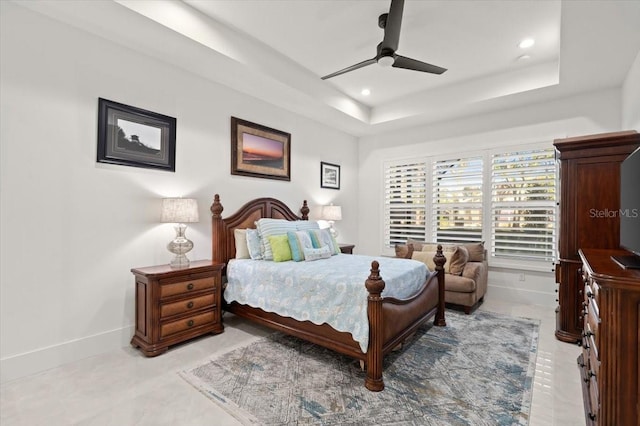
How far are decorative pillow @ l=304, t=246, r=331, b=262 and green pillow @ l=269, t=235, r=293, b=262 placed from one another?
7.3 inches

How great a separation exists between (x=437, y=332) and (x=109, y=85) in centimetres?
407

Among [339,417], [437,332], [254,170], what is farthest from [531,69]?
[339,417]

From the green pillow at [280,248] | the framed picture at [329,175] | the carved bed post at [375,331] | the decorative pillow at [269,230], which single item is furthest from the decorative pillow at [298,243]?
the framed picture at [329,175]

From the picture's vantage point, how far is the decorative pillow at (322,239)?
3.75 m

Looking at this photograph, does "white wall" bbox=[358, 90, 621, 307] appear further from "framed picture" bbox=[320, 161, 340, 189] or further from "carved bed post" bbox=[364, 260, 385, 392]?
"carved bed post" bbox=[364, 260, 385, 392]

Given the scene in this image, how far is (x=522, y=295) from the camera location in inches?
173

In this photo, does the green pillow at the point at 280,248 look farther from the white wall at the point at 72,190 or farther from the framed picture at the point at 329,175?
the framed picture at the point at 329,175

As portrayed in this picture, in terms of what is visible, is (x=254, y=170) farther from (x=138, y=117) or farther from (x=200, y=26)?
(x=200, y=26)

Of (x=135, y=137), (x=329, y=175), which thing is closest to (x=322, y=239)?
(x=329, y=175)

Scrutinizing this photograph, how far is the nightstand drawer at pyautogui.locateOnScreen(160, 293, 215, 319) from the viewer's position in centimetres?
281

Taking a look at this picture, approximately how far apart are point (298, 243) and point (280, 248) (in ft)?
0.71

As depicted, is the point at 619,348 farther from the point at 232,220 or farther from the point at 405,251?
the point at 232,220

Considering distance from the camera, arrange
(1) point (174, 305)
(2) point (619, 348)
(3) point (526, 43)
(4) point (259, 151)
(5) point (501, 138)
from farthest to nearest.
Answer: (5) point (501, 138) → (4) point (259, 151) → (3) point (526, 43) → (1) point (174, 305) → (2) point (619, 348)

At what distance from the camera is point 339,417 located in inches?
75.0
